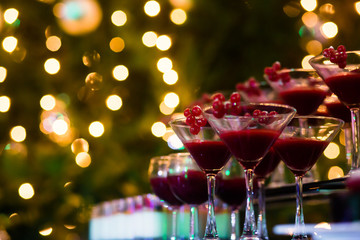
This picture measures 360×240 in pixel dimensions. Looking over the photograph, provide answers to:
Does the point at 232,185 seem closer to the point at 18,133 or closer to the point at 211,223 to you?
the point at 211,223

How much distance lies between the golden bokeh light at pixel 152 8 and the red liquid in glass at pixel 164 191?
222 centimetres

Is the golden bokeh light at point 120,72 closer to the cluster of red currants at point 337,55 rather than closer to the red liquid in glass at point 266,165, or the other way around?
the red liquid in glass at point 266,165

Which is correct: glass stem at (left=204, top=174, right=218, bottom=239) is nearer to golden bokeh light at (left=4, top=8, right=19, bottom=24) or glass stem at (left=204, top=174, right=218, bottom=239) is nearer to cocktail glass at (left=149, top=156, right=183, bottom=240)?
cocktail glass at (left=149, top=156, right=183, bottom=240)

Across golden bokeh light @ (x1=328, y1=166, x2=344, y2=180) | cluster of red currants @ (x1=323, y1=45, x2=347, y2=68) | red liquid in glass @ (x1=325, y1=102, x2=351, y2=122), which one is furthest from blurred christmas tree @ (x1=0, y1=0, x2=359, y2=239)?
cluster of red currants @ (x1=323, y1=45, x2=347, y2=68)

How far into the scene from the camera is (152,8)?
12.7 feet

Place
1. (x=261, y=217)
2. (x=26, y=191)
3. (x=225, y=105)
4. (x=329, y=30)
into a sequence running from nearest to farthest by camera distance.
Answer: (x=225, y=105)
(x=261, y=217)
(x=329, y=30)
(x=26, y=191)

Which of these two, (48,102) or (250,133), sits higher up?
(48,102)

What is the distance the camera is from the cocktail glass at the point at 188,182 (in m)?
1.68

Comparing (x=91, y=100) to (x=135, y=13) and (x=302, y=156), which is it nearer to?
(x=135, y=13)

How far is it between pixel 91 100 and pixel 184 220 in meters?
1.80

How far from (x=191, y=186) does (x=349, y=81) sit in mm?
569

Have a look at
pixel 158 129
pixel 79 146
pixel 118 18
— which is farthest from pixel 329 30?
pixel 79 146

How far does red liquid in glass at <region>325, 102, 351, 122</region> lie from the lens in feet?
5.73

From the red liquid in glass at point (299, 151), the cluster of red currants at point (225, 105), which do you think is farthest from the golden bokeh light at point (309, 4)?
the cluster of red currants at point (225, 105)
